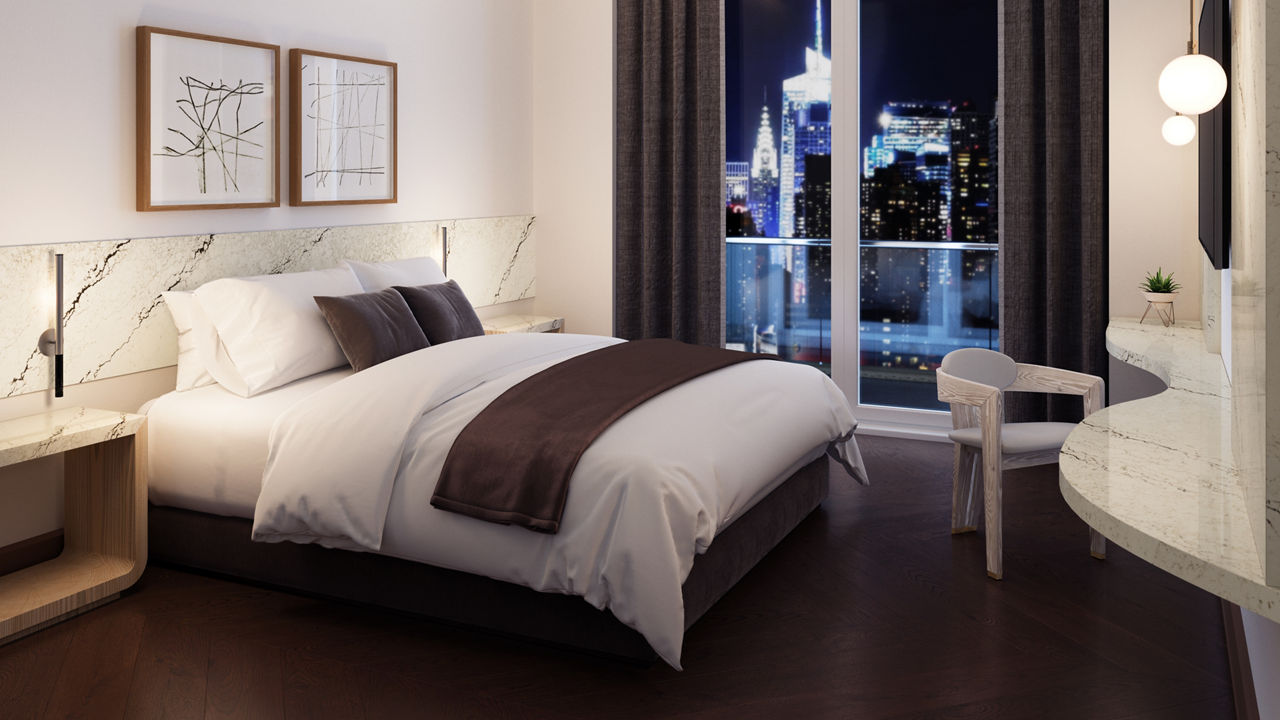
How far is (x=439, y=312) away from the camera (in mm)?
4387

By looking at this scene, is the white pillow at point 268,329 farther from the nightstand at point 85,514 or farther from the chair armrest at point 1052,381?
the chair armrest at point 1052,381

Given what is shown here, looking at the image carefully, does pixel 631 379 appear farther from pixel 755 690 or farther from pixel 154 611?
pixel 154 611

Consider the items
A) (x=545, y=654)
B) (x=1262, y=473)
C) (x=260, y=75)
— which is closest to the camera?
(x=1262, y=473)

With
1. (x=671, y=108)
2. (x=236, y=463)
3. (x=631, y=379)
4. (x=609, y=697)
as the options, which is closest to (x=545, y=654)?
(x=609, y=697)

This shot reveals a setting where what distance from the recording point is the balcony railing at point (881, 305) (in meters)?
5.62

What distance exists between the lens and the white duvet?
→ 9.10 ft

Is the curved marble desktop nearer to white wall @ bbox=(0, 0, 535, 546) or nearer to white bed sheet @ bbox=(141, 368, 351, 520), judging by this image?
white bed sheet @ bbox=(141, 368, 351, 520)

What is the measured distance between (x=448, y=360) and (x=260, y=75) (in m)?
1.65

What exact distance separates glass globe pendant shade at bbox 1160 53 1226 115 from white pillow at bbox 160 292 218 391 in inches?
129

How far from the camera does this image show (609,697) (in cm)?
274

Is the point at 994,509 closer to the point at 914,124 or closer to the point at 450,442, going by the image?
the point at 450,442

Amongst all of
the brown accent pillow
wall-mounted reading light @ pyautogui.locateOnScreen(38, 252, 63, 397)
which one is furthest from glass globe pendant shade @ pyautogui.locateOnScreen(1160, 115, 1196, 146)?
wall-mounted reading light @ pyautogui.locateOnScreen(38, 252, 63, 397)

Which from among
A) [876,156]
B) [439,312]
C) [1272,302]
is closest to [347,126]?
[439,312]

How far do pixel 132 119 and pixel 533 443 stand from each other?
81.8 inches
